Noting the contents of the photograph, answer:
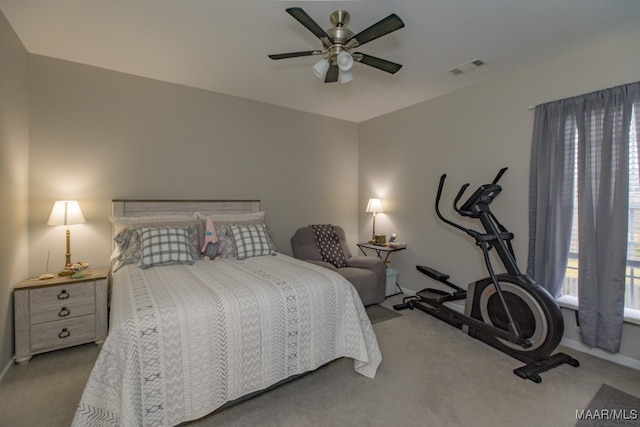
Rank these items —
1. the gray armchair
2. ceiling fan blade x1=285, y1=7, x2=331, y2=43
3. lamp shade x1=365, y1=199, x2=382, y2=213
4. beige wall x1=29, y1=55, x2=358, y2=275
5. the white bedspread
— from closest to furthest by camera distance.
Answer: the white bedspread, ceiling fan blade x1=285, y1=7, x2=331, y2=43, beige wall x1=29, y1=55, x2=358, y2=275, the gray armchair, lamp shade x1=365, y1=199, x2=382, y2=213

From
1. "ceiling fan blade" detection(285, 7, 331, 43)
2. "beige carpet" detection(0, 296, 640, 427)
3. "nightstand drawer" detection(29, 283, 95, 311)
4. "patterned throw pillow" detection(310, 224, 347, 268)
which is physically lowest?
"beige carpet" detection(0, 296, 640, 427)

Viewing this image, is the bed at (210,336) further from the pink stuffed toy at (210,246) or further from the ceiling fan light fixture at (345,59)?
the ceiling fan light fixture at (345,59)

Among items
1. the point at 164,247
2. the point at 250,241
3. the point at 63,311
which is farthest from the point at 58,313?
the point at 250,241

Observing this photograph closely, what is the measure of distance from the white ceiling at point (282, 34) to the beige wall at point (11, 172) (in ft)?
0.83

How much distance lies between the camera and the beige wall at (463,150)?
8.38 ft

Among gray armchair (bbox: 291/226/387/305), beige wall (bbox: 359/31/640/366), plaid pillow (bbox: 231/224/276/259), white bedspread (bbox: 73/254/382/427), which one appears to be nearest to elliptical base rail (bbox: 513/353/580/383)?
beige wall (bbox: 359/31/640/366)

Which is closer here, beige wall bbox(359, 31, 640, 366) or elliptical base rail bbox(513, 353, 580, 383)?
elliptical base rail bbox(513, 353, 580, 383)

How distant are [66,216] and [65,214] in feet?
0.06

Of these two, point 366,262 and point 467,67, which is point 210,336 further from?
point 467,67

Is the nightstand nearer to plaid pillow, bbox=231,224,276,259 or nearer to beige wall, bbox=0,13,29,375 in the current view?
beige wall, bbox=0,13,29,375

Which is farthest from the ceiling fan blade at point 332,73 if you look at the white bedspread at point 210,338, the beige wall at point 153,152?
the beige wall at point 153,152

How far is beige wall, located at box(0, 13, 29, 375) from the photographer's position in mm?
2146

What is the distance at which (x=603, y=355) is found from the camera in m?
2.45

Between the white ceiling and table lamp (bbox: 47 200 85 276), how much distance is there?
1.42 m
